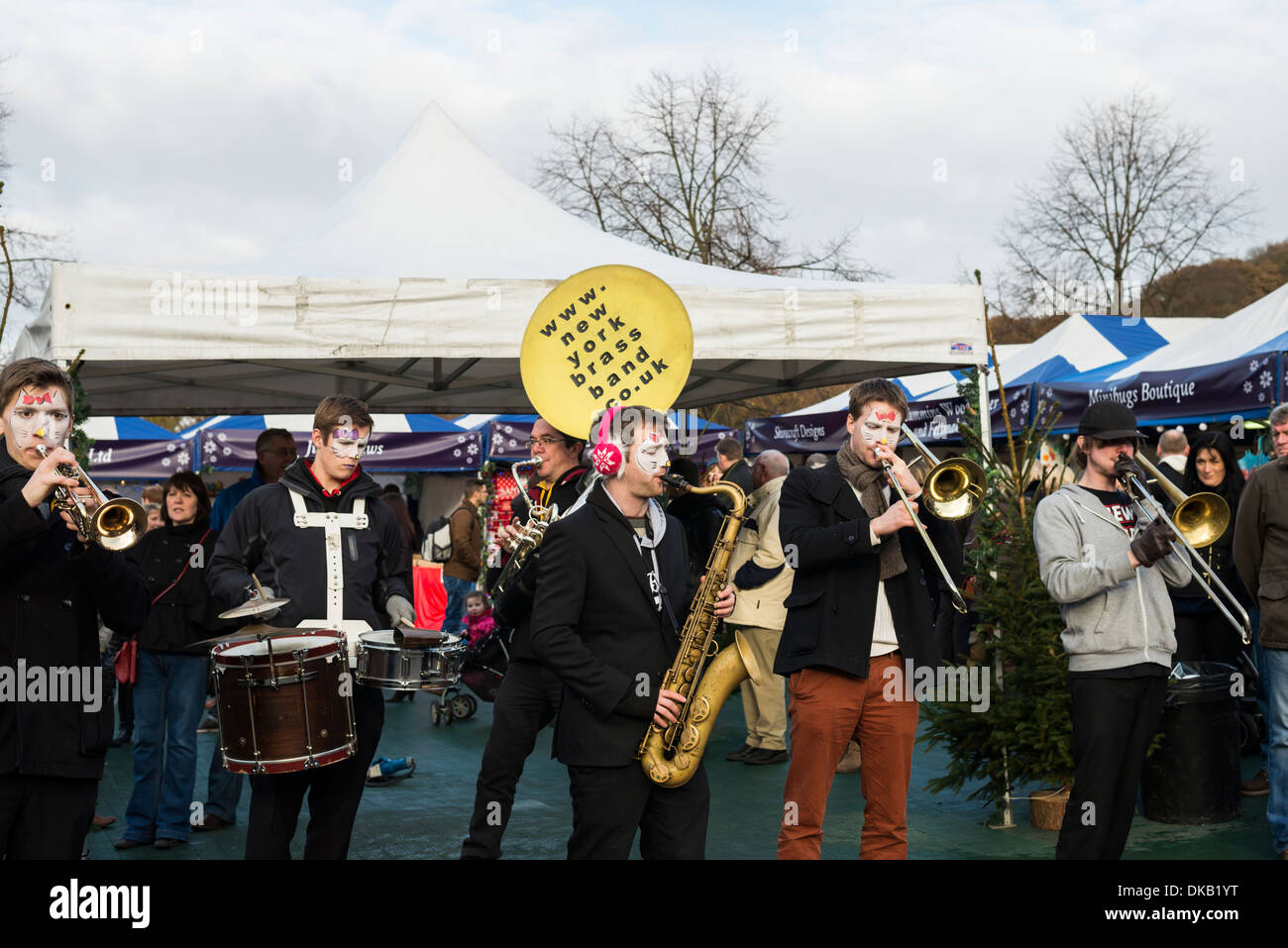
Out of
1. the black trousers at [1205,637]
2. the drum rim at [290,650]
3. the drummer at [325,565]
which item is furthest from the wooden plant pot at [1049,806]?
the drum rim at [290,650]

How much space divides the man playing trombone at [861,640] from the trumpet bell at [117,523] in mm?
2292

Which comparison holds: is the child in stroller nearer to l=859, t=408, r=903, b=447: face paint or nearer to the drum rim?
the drum rim

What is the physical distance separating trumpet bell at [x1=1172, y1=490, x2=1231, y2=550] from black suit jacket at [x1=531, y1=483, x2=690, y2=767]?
2.03 metres

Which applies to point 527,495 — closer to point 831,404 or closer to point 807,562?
point 807,562

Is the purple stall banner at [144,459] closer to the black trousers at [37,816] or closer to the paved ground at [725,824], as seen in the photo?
the paved ground at [725,824]

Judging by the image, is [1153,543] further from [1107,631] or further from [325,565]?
[325,565]

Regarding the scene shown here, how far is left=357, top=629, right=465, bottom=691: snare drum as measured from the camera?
14.2 feet

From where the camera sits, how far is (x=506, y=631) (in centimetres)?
594

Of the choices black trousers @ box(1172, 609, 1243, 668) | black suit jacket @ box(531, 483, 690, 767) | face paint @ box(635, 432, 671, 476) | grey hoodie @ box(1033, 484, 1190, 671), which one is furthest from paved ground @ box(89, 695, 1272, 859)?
face paint @ box(635, 432, 671, 476)

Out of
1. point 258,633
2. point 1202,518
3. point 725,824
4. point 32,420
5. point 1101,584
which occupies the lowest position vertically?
point 725,824

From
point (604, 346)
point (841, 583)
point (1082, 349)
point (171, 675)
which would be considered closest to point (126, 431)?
point (1082, 349)

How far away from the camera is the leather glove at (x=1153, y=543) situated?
420 cm

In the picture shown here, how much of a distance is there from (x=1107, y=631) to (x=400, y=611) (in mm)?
2728

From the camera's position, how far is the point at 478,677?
8.85 meters
